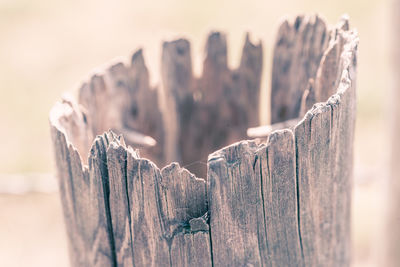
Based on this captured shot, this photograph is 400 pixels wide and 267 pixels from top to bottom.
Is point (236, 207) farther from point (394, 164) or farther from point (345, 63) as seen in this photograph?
point (394, 164)

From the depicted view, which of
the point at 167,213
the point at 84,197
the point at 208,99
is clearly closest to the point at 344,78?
the point at 167,213

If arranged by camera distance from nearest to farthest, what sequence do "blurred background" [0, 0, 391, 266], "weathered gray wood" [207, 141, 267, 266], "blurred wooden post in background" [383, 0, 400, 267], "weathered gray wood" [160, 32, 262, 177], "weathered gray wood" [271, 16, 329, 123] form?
"weathered gray wood" [207, 141, 267, 266] → "weathered gray wood" [271, 16, 329, 123] → "weathered gray wood" [160, 32, 262, 177] → "blurred wooden post in background" [383, 0, 400, 267] → "blurred background" [0, 0, 391, 266]

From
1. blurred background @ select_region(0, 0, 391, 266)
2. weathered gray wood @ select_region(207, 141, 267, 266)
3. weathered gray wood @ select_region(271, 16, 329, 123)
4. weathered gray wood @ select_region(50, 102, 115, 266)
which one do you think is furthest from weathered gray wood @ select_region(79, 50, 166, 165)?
blurred background @ select_region(0, 0, 391, 266)

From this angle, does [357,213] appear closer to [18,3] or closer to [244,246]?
[244,246]

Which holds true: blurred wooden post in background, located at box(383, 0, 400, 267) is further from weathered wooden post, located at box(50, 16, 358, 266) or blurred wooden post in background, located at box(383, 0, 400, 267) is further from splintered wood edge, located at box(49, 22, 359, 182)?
splintered wood edge, located at box(49, 22, 359, 182)

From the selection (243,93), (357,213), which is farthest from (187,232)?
(357,213)

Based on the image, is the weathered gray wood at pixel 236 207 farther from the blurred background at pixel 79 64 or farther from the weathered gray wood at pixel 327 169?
the blurred background at pixel 79 64

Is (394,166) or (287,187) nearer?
(287,187)

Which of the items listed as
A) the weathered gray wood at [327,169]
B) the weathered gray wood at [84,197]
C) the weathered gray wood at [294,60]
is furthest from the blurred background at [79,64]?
the weathered gray wood at [84,197]
